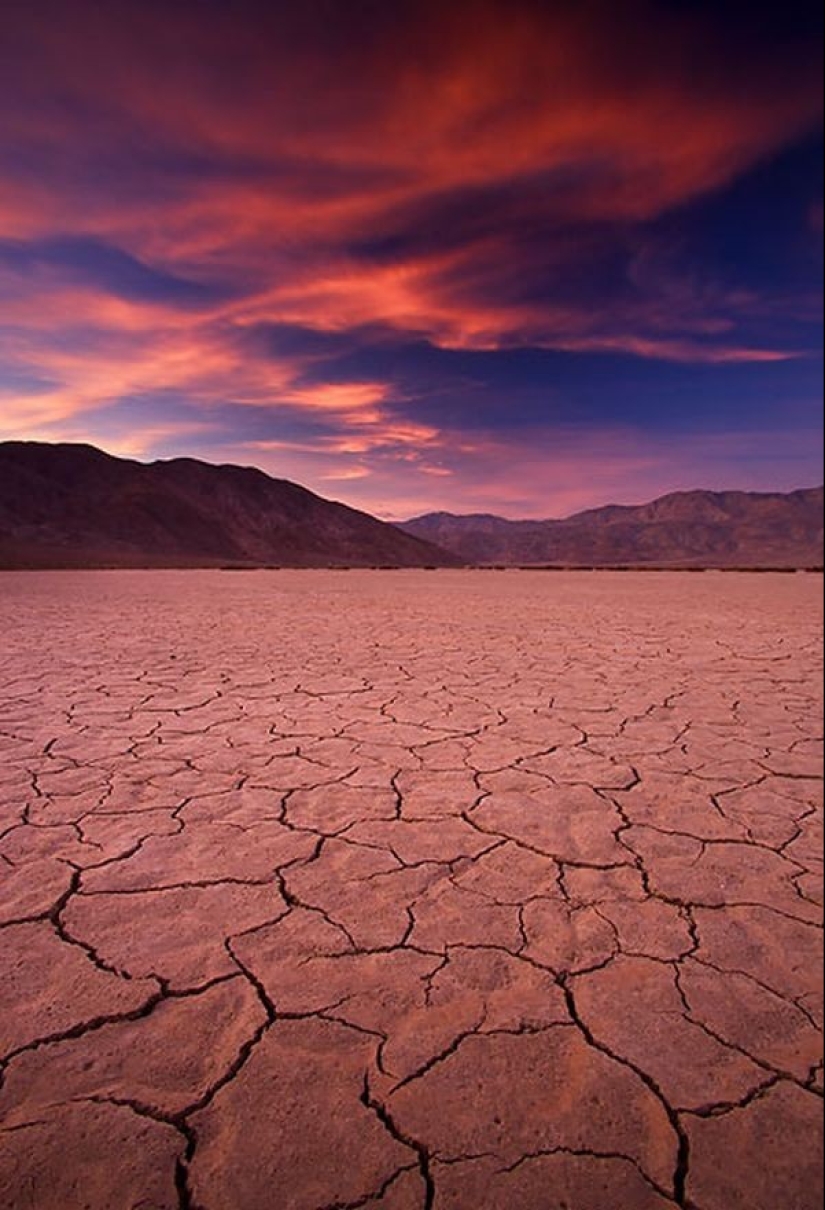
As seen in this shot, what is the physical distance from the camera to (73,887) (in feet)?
5.76

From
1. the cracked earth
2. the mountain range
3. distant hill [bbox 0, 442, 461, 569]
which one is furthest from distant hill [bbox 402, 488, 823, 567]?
the cracked earth

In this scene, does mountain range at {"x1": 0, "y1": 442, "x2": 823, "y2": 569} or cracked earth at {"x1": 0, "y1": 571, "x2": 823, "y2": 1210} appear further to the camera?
mountain range at {"x1": 0, "y1": 442, "x2": 823, "y2": 569}

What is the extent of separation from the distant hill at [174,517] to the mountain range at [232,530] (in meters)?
0.13

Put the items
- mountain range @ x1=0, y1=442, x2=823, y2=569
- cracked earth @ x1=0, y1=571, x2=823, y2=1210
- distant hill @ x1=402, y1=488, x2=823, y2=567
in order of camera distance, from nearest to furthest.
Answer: cracked earth @ x1=0, y1=571, x2=823, y2=1210 → mountain range @ x1=0, y1=442, x2=823, y2=569 → distant hill @ x1=402, y1=488, x2=823, y2=567

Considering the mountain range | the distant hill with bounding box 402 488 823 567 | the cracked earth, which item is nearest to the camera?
the cracked earth

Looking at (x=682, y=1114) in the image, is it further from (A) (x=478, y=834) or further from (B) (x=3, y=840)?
(B) (x=3, y=840)

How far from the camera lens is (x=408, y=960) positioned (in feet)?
4.84

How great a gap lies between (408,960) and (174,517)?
5362cm

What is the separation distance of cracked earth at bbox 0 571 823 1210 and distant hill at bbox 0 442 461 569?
24403mm

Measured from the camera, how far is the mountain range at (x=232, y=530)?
41.1m

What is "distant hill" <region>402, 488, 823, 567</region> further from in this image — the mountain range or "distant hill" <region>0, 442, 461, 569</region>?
"distant hill" <region>0, 442, 461, 569</region>

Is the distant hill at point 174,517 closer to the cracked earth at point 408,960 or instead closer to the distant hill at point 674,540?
the cracked earth at point 408,960

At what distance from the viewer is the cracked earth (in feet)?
3.28

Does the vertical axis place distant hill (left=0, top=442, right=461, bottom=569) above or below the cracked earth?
above
